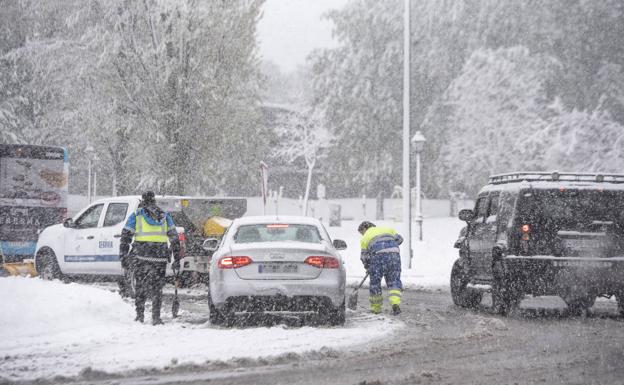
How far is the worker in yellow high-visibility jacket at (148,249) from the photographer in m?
12.8

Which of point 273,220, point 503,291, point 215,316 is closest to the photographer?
point 215,316

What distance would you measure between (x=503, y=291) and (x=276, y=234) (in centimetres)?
327

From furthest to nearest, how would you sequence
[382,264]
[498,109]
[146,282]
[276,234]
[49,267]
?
[498,109] → [49,267] → [382,264] → [276,234] → [146,282]

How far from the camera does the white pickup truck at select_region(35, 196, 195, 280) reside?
1777cm

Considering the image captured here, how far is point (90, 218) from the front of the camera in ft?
61.2

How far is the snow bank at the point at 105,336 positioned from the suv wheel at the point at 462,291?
8.36 ft

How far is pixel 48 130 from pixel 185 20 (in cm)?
1742

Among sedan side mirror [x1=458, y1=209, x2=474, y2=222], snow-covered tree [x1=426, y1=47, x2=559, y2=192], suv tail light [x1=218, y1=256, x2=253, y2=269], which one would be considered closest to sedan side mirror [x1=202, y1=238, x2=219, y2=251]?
suv tail light [x1=218, y1=256, x2=253, y2=269]

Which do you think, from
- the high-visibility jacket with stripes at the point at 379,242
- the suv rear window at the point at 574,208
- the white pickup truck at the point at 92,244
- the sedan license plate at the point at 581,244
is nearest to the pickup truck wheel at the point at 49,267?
the white pickup truck at the point at 92,244

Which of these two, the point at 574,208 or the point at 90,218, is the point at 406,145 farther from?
the point at 574,208

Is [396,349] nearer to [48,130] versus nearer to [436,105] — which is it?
[48,130]

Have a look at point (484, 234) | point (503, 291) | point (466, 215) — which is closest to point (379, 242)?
point (484, 234)

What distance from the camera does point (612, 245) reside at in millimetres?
13609

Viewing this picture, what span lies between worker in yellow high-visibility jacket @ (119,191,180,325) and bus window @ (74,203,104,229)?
18.4 ft
